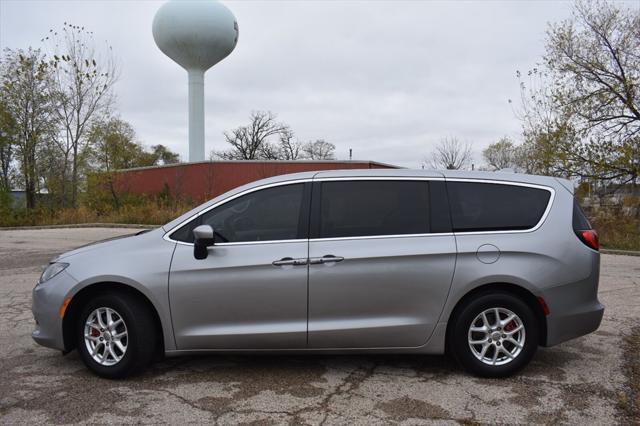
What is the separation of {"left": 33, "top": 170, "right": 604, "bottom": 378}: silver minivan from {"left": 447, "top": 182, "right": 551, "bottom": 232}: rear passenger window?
0.02 meters

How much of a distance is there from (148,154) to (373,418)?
8325 cm

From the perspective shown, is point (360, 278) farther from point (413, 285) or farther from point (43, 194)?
point (43, 194)

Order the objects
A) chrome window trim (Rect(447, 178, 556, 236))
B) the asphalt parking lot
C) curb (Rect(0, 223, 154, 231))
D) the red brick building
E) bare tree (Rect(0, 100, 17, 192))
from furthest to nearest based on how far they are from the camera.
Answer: the red brick building
bare tree (Rect(0, 100, 17, 192))
curb (Rect(0, 223, 154, 231))
chrome window trim (Rect(447, 178, 556, 236))
the asphalt parking lot

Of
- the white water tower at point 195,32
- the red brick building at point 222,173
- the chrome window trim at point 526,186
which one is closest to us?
the chrome window trim at point 526,186

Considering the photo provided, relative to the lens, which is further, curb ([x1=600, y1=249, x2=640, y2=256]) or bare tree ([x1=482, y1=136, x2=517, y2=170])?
bare tree ([x1=482, y1=136, x2=517, y2=170])

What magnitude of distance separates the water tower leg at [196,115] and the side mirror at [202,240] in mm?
32944

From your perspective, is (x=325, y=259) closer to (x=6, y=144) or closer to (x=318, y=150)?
(x=6, y=144)

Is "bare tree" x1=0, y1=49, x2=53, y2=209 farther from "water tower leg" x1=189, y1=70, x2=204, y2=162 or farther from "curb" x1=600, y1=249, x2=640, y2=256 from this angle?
"curb" x1=600, y1=249, x2=640, y2=256

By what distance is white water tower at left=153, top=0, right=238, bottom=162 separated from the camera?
32250mm

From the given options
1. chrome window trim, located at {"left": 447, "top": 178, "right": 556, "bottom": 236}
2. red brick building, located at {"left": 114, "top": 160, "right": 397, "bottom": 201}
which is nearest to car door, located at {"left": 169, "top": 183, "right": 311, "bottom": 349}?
chrome window trim, located at {"left": 447, "top": 178, "right": 556, "bottom": 236}

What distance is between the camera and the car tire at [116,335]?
418 cm

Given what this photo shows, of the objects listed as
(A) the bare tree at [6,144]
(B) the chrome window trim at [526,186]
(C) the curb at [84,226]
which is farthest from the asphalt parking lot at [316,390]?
(A) the bare tree at [6,144]

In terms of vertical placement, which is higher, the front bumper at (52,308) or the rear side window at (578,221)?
the rear side window at (578,221)

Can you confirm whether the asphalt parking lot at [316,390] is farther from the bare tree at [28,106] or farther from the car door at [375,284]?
the bare tree at [28,106]
